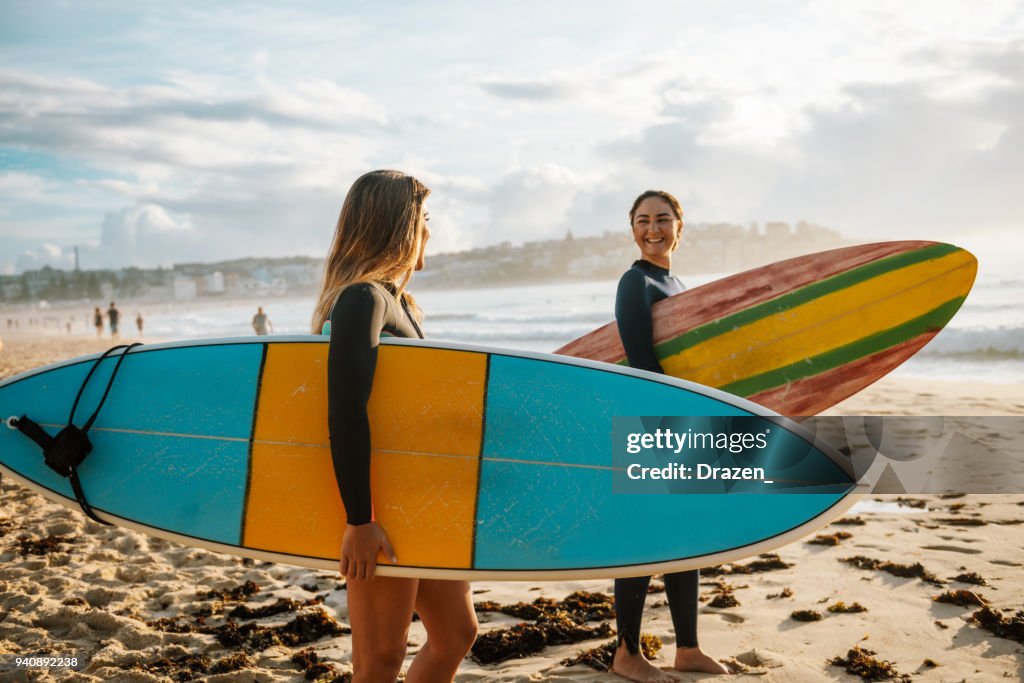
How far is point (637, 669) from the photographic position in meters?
2.33

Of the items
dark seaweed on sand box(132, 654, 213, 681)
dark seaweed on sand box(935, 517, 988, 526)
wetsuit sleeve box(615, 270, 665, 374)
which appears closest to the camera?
wetsuit sleeve box(615, 270, 665, 374)

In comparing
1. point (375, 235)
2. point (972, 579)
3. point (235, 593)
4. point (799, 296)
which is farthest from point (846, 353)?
point (235, 593)

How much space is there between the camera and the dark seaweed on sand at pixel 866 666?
7.54 ft

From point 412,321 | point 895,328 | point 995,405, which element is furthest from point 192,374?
point 995,405

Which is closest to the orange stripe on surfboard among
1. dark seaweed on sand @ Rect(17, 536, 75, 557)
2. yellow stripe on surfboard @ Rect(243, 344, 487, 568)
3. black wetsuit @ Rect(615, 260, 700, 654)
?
black wetsuit @ Rect(615, 260, 700, 654)

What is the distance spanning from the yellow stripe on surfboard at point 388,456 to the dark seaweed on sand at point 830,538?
2.72 meters

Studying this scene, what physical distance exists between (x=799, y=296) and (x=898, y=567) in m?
1.46

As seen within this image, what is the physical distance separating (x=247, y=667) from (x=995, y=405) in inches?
298

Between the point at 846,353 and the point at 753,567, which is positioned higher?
the point at 846,353

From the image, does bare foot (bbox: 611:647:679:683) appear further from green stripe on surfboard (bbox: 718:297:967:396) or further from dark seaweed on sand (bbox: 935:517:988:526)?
dark seaweed on sand (bbox: 935:517:988:526)

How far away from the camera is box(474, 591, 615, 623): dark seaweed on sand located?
298 cm

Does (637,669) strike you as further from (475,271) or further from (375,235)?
(475,271)

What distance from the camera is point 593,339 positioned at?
9.75ft

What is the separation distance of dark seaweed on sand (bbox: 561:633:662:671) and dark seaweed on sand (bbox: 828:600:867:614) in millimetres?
815
